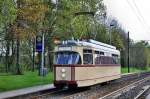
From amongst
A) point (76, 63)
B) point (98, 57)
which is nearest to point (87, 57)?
point (76, 63)

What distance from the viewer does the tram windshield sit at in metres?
Result: 28.6

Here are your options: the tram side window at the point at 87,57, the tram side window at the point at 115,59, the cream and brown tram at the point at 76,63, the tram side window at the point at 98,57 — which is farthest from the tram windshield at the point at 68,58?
the tram side window at the point at 115,59

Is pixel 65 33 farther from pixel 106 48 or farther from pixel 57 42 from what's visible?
pixel 57 42

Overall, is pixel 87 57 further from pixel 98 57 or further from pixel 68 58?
pixel 98 57

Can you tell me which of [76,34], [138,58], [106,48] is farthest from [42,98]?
[138,58]

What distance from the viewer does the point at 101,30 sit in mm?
93312

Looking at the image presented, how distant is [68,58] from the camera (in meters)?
28.8

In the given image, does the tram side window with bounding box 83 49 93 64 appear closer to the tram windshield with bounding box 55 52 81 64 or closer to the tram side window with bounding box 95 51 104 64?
the tram windshield with bounding box 55 52 81 64

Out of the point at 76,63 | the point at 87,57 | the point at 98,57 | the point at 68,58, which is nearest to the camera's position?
the point at 76,63

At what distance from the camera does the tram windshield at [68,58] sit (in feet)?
93.9

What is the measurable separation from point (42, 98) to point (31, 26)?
2203cm

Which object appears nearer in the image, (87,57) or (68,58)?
(68,58)

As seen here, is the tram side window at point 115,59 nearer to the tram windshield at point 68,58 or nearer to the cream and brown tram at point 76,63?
the cream and brown tram at point 76,63

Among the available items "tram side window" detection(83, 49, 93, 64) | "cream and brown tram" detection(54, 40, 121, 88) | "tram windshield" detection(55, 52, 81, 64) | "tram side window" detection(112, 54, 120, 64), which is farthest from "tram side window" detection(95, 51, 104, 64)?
"tram side window" detection(112, 54, 120, 64)
